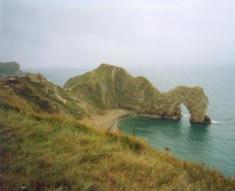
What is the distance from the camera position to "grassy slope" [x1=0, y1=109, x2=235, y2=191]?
19.0 ft

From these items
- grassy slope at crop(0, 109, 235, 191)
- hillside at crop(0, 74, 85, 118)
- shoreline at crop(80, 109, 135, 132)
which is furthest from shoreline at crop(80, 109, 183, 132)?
grassy slope at crop(0, 109, 235, 191)

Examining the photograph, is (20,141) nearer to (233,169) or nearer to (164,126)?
(233,169)

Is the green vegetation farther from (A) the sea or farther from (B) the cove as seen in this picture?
(B) the cove

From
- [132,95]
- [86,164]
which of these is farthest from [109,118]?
[86,164]

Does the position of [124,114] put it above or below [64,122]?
below

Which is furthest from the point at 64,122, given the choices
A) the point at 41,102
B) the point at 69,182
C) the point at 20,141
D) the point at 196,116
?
the point at 196,116

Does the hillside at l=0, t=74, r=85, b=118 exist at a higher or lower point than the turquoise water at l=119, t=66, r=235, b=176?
higher

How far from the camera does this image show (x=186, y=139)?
2849 inches

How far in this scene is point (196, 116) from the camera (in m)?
96.4

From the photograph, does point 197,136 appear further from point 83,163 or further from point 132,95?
point 83,163

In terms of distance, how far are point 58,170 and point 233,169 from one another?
4751 cm

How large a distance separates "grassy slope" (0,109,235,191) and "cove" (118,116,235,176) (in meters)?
35.1

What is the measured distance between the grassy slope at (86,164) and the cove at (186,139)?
3510 centimetres

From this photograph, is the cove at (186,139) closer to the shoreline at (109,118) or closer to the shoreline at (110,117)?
the shoreline at (110,117)
